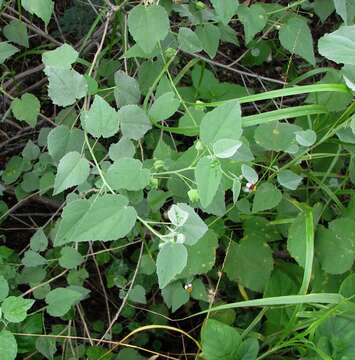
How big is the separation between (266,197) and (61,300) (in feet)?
1.50

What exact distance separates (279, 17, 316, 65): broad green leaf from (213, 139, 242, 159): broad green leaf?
0.53 metres

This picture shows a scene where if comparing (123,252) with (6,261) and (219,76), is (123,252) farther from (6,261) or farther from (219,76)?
(219,76)

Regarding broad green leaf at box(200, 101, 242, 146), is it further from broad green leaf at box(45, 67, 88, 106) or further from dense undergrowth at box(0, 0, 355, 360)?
broad green leaf at box(45, 67, 88, 106)

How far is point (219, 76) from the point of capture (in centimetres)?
176

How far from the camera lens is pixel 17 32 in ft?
4.16

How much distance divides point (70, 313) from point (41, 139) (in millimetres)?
435

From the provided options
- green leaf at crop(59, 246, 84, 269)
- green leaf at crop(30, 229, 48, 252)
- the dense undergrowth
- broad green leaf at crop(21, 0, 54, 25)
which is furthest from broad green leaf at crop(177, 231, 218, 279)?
broad green leaf at crop(21, 0, 54, 25)

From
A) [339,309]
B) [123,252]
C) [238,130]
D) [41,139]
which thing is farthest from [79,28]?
[339,309]

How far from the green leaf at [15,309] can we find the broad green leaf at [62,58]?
1.35 feet

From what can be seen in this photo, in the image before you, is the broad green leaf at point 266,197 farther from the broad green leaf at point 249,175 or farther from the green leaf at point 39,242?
the green leaf at point 39,242

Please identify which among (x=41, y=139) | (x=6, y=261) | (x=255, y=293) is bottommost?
(x=255, y=293)

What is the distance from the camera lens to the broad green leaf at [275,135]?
3.40 feet

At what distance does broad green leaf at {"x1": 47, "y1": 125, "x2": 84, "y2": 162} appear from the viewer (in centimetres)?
97

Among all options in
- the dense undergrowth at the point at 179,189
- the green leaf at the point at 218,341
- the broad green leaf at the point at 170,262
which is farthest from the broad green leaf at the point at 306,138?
the green leaf at the point at 218,341
